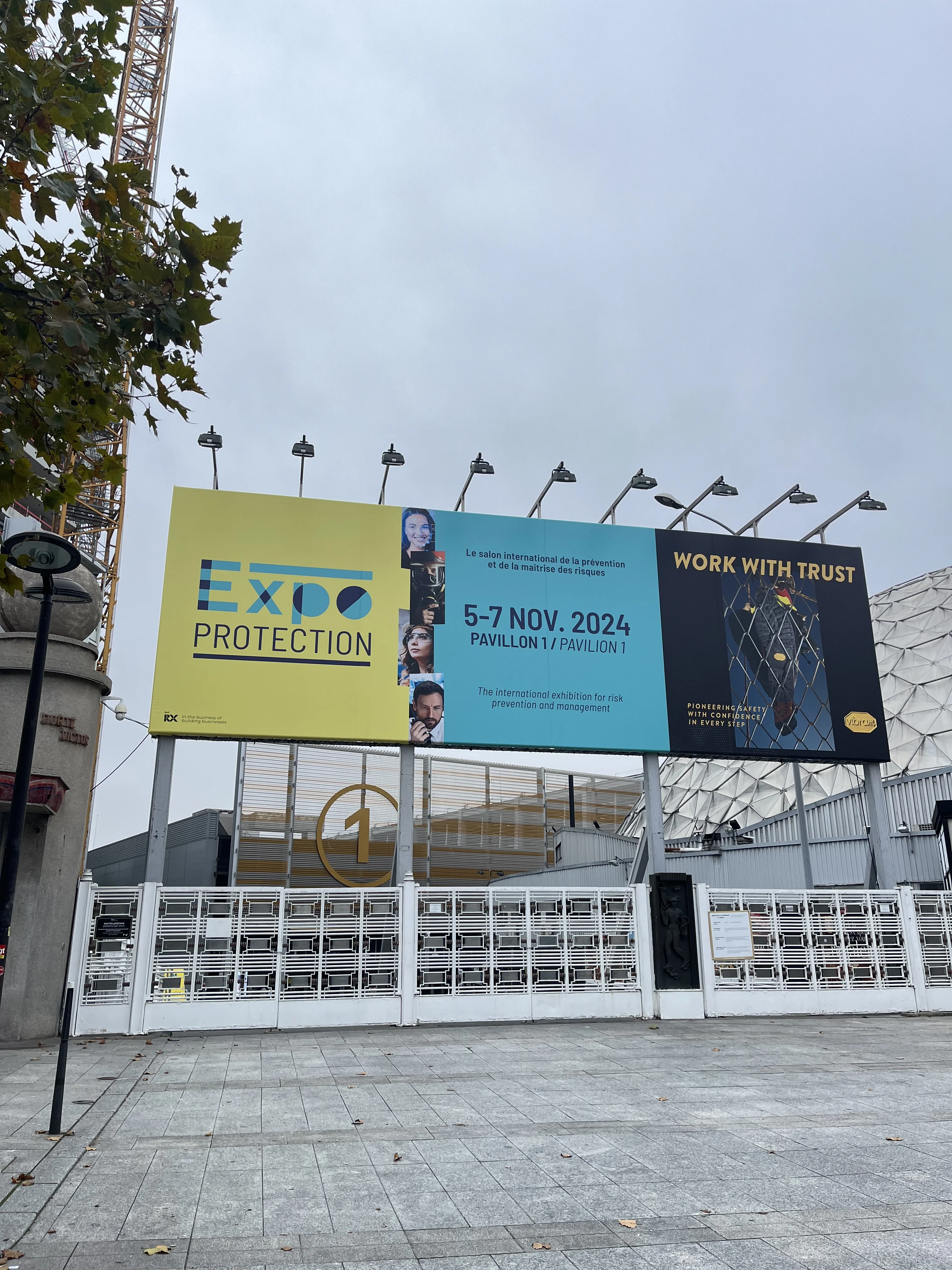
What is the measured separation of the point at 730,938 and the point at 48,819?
44.5ft

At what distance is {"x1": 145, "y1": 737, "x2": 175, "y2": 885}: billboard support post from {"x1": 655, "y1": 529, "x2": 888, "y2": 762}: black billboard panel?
1060 centimetres

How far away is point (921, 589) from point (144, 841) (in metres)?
40.9

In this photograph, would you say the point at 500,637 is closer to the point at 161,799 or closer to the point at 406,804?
the point at 406,804

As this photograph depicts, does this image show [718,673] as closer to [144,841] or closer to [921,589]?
[921,589]

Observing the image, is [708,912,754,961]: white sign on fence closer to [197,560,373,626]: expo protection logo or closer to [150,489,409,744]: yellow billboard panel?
[150,489,409,744]: yellow billboard panel

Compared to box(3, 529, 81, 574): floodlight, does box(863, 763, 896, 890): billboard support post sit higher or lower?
lower

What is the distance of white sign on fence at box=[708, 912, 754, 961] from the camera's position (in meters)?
19.8

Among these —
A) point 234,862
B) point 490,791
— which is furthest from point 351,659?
point 490,791

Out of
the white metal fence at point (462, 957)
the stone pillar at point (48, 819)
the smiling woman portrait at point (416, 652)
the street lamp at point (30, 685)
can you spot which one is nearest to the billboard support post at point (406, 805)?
the white metal fence at point (462, 957)

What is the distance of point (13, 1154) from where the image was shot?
26.8 feet

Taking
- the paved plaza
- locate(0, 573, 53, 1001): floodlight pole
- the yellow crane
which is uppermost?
the yellow crane

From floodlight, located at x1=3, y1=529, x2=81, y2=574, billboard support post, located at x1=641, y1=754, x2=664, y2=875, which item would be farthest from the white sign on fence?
floodlight, located at x1=3, y1=529, x2=81, y2=574

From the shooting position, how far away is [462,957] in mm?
18625

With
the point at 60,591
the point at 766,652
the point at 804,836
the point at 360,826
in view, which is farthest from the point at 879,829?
the point at 360,826
